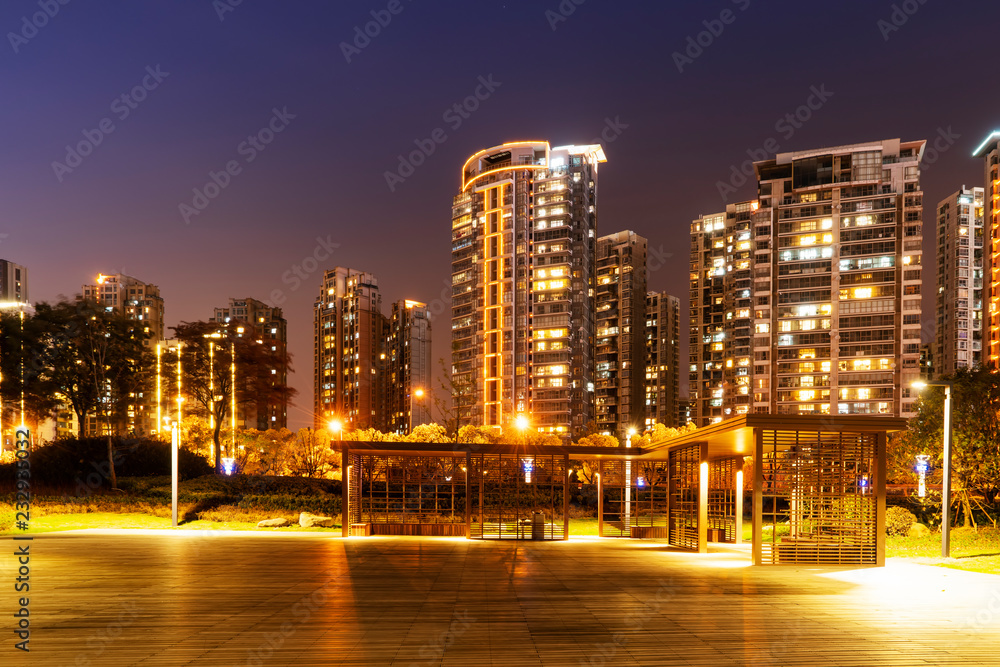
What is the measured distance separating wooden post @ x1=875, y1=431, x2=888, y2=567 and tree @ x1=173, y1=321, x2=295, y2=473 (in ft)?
105

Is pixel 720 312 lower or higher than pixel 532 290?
lower

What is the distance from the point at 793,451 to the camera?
19859 mm

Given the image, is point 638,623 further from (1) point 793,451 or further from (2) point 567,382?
(2) point 567,382

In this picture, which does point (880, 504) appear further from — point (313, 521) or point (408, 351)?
point (408, 351)

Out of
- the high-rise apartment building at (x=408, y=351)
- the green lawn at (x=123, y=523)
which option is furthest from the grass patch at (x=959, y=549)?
the high-rise apartment building at (x=408, y=351)

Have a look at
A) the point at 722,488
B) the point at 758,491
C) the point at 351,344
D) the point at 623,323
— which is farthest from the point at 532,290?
the point at 758,491

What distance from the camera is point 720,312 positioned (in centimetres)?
13962

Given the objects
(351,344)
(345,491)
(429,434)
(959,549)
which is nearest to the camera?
(959,549)

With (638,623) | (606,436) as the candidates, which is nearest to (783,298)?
(606,436)

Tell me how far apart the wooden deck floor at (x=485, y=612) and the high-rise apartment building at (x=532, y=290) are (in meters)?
85.1

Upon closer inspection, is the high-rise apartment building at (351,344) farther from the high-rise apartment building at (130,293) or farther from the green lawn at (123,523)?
the green lawn at (123,523)

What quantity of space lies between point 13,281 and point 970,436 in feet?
439

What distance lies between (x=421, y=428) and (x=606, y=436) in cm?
1666

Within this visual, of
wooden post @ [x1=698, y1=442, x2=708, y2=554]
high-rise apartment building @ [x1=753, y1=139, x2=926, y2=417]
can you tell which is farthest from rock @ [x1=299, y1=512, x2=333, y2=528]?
high-rise apartment building @ [x1=753, y1=139, x2=926, y2=417]
